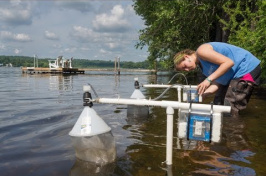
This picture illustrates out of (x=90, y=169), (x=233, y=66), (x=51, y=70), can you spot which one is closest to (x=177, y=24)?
(x=233, y=66)

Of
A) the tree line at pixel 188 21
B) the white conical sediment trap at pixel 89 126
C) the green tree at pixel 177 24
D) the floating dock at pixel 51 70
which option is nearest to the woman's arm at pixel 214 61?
the white conical sediment trap at pixel 89 126

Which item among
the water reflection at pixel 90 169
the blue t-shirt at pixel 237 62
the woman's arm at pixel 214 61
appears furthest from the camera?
the blue t-shirt at pixel 237 62

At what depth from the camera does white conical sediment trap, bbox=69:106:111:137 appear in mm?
3871

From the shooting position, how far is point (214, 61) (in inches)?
171

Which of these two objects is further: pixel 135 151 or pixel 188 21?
pixel 188 21

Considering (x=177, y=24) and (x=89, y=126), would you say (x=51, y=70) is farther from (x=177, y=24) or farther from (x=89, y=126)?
(x=89, y=126)

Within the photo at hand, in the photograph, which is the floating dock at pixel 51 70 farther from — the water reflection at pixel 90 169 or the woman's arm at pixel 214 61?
the woman's arm at pixel 214 61

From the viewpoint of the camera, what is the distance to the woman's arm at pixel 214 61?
14.0 feet

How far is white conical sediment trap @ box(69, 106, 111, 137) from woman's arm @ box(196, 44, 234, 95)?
5.62ft

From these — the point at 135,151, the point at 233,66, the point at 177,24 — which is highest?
the point at 177,24

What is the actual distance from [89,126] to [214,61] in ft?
7.45

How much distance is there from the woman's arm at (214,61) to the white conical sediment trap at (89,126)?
171 cm

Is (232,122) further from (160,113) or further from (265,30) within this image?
(265,30)

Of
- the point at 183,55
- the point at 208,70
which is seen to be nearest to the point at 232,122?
the point at 208,70
